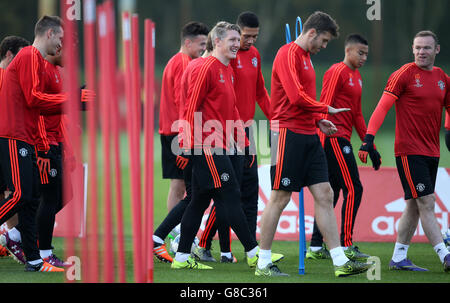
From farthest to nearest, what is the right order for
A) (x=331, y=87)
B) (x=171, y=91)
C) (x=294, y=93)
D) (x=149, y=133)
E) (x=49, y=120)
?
(x=331, y=87)
(x=171, y=91)
(x=49, y=120)
(x=294, y=93)
(x=149, y=133)

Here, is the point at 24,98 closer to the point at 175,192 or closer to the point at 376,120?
the point at 175,192

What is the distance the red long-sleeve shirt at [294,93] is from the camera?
5.79 metres

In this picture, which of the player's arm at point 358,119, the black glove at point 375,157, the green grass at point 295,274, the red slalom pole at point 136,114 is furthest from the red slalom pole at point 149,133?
the player's arm at point 358,119

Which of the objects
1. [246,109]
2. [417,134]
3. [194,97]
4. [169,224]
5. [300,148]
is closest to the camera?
[300,148]

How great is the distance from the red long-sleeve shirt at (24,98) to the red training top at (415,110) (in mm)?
2878

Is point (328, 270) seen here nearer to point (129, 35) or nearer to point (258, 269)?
point (258, 269)

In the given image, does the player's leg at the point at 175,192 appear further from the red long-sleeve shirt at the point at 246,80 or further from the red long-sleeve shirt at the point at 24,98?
the red long-sleeve shirt at the point at 24,98

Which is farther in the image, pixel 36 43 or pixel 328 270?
pixel 328 270

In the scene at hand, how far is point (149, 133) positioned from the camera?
4.52m

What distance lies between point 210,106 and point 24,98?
1.53 metres

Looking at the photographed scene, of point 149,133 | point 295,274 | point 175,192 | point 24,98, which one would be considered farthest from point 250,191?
point 149,133

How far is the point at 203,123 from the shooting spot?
6.13 metres
